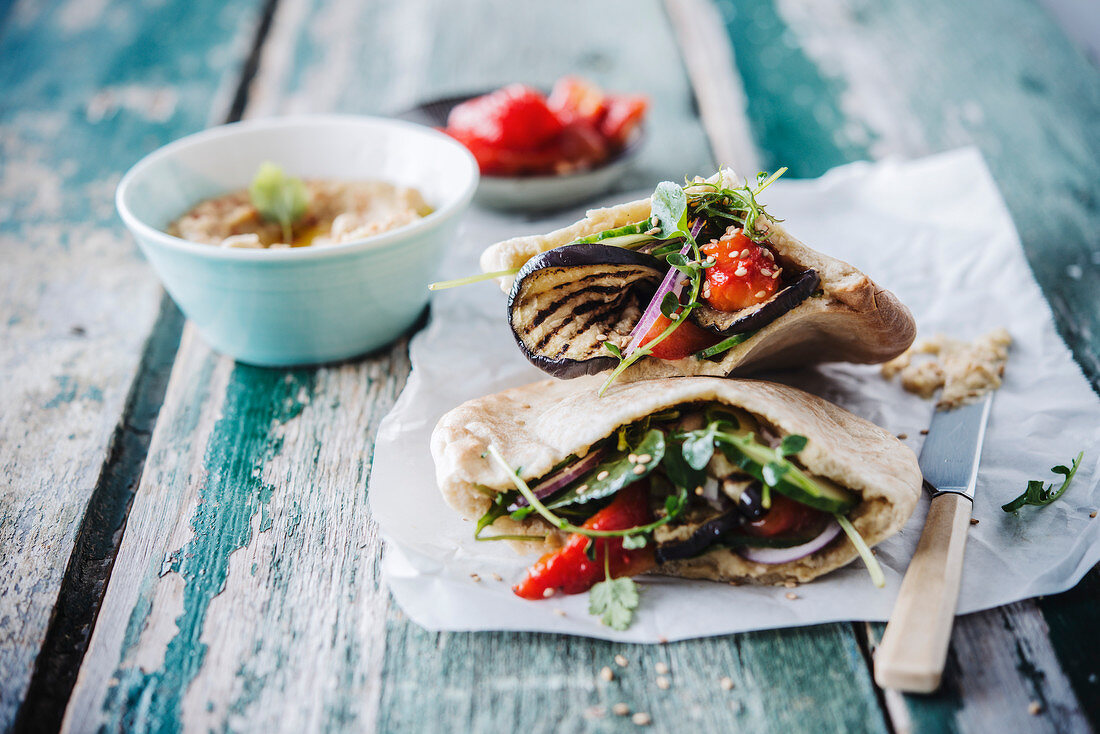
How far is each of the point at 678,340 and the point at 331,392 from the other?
1.25m

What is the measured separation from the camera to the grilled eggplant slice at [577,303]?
2227 millimetres

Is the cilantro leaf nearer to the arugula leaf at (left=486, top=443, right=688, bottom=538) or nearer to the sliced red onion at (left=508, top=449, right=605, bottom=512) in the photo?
the arugula leaf at (left=486, top=443, right=688, bottom=538)

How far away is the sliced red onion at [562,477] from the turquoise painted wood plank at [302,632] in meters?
0.35

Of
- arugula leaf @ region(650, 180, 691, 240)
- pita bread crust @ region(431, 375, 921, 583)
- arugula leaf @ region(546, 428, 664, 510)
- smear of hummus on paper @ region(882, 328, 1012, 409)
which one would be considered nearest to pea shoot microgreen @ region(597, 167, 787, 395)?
arugula leaf @ region(650, 180, 691, 240)

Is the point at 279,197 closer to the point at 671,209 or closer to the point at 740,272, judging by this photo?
the point at 671,209

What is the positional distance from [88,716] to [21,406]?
4.57ft

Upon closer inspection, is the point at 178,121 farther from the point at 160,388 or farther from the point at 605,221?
the point at 605,221

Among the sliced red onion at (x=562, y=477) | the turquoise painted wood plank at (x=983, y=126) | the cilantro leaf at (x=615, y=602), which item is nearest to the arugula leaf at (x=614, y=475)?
the sliced red onion at (x=562, y=477)

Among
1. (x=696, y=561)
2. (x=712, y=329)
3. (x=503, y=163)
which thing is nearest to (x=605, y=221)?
(x=712, y=329)

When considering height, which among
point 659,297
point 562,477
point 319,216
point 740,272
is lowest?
point 319,216

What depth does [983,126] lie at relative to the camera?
14.7 feet

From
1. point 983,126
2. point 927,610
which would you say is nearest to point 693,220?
point 927,610

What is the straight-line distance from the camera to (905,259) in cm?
345

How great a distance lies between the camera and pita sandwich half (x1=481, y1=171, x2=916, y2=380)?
2180 millimetres
